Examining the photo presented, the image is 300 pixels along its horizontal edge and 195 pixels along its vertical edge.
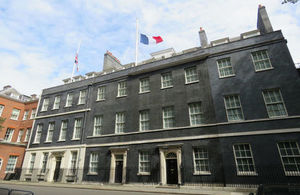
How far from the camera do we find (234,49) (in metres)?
17.4

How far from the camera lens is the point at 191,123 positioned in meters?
16.9

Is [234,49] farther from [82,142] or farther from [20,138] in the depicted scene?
[20,138]

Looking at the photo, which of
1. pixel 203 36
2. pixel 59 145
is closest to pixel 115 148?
pixel 59 145

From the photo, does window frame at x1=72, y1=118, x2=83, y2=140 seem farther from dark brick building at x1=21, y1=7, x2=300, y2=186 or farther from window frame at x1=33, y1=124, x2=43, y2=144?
window frame at x1=33, y1=124, x2=43, y2=144

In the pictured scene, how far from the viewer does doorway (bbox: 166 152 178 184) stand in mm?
15969

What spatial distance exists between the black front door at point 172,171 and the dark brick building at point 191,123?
0.09m

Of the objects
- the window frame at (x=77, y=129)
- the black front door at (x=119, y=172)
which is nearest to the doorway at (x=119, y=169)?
the black front door at (x=119, y=172)

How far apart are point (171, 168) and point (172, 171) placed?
28 cm

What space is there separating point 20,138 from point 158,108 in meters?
26.9

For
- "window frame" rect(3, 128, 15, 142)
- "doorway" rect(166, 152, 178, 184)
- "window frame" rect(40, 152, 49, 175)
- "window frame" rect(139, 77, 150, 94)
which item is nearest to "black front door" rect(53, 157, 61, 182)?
"window frame" rect(40, 152, 49, 175)

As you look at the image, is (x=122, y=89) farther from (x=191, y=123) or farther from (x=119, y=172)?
(x=191, y=123)

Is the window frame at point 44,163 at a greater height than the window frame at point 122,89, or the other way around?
the window frame at point 122,89

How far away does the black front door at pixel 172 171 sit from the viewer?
52.3ft

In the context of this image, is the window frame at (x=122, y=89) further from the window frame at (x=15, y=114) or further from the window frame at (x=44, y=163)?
the window frame at (x=15, y=114)
